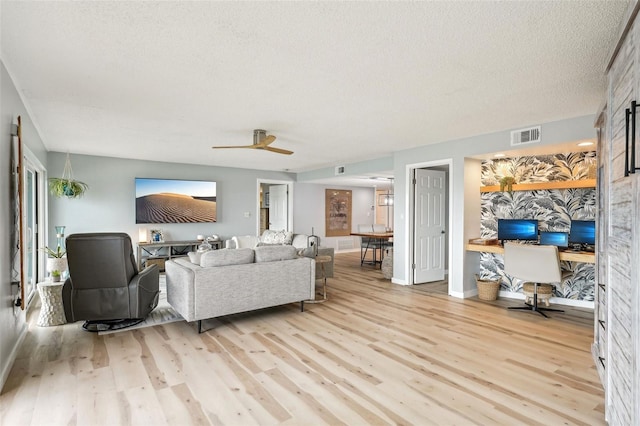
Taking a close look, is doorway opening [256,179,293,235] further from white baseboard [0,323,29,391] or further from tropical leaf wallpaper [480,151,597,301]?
white baseboard [0,323,29,391]

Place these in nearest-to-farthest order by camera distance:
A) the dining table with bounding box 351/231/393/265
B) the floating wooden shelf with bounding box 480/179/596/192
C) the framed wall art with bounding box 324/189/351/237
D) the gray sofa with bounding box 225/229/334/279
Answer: the floating wooden shelf with bounding box 480/179/596/192 → the gray sofa with bounding box 225/229/334/279 → the dining table with bounding box 351/231/393/265 → the framed wall art with bounding box 324/189/351/237

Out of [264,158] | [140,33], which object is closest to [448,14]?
[140,33]

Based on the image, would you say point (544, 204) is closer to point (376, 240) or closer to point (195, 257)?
point (376, 240)

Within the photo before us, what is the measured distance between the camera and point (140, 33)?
209cm

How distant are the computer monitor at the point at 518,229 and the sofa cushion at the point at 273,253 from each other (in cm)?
305

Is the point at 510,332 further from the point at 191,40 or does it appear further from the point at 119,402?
the point at 191,40

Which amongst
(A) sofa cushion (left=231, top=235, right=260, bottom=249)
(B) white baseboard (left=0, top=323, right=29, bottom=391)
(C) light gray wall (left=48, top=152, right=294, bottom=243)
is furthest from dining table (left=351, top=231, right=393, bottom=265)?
(B) white baseboard (left=0, top=323, right=29, bottom=391)

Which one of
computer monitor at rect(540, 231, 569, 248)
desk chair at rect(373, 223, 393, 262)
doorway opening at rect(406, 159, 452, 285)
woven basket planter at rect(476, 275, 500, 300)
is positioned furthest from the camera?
desk chair at rect(373, 223, 393, 262)

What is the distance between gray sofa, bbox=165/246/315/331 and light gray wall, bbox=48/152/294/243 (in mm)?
3513

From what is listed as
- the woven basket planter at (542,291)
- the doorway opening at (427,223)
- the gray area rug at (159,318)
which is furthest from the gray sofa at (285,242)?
the woven basket planter at (542,291)

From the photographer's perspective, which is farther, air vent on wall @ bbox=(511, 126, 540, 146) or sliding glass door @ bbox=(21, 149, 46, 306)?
sliding glass door @ bbox=(21, 149, 46, 306)

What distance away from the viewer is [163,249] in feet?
23.7

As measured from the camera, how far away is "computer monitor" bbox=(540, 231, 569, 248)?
14.7ft

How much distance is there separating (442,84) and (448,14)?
3.58 feet
